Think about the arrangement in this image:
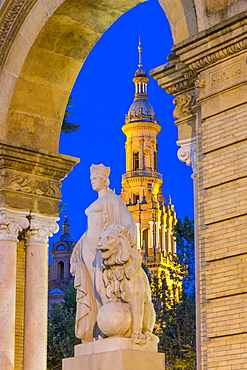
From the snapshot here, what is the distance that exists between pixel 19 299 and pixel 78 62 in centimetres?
504

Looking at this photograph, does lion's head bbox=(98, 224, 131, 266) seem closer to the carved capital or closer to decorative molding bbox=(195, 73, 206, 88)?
the carved capital

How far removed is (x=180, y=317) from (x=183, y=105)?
27414mm

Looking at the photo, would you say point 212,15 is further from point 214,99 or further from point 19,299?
point 19,299

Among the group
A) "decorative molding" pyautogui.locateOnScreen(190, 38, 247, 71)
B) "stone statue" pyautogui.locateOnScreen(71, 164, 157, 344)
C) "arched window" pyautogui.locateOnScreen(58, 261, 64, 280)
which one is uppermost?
"arched window" pyautogui.locateOnScreen(58, 261, 64, 280)

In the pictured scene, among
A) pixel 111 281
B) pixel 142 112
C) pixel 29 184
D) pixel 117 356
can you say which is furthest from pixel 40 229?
pixel 142 112

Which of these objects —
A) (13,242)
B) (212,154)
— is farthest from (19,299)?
(212,154)

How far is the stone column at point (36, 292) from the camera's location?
15.8 metres

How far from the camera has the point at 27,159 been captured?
16312mm

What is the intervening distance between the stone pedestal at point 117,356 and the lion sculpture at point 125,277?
0.67ft

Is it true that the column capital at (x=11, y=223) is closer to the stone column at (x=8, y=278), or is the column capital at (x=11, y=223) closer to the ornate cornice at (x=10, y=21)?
the stone column at (x=8, y=278)

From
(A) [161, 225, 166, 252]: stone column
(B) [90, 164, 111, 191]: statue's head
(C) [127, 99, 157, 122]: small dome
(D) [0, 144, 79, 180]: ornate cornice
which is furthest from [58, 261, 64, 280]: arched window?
(B) [90, 164, 111, 191]: statue's head

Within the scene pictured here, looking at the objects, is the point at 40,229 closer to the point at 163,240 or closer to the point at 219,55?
the point at 219,55

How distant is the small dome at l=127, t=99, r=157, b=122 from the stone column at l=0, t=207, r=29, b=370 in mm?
85859

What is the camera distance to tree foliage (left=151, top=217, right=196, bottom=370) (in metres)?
36.6
